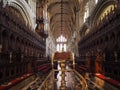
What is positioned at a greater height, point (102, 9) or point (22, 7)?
point (22, 7)

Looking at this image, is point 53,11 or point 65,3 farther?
point 53,11

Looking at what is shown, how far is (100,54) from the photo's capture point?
11.5 m

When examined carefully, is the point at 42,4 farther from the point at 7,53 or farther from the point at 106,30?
the point at 7,53

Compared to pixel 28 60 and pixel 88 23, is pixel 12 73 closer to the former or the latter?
pixel 28 60

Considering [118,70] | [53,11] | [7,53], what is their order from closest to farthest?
[118,70] < [7,53] < [53,11]

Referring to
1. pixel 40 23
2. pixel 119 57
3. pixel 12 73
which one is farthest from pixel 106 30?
pixel 40 23

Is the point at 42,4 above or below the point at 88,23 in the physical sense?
above

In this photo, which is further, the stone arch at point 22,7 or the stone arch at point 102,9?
the stone arch at point 22,7

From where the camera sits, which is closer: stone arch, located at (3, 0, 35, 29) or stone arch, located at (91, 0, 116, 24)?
stone arch, located at (91, 0, 116, 24)

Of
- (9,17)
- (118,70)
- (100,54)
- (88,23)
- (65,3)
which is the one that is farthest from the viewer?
(65,3)

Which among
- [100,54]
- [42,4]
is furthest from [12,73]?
[42,4]

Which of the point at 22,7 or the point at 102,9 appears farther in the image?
the point at 22,7

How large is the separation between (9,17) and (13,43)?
2.27m

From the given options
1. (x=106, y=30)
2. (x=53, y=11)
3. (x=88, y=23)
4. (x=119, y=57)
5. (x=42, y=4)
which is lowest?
(x=119, y=57)
